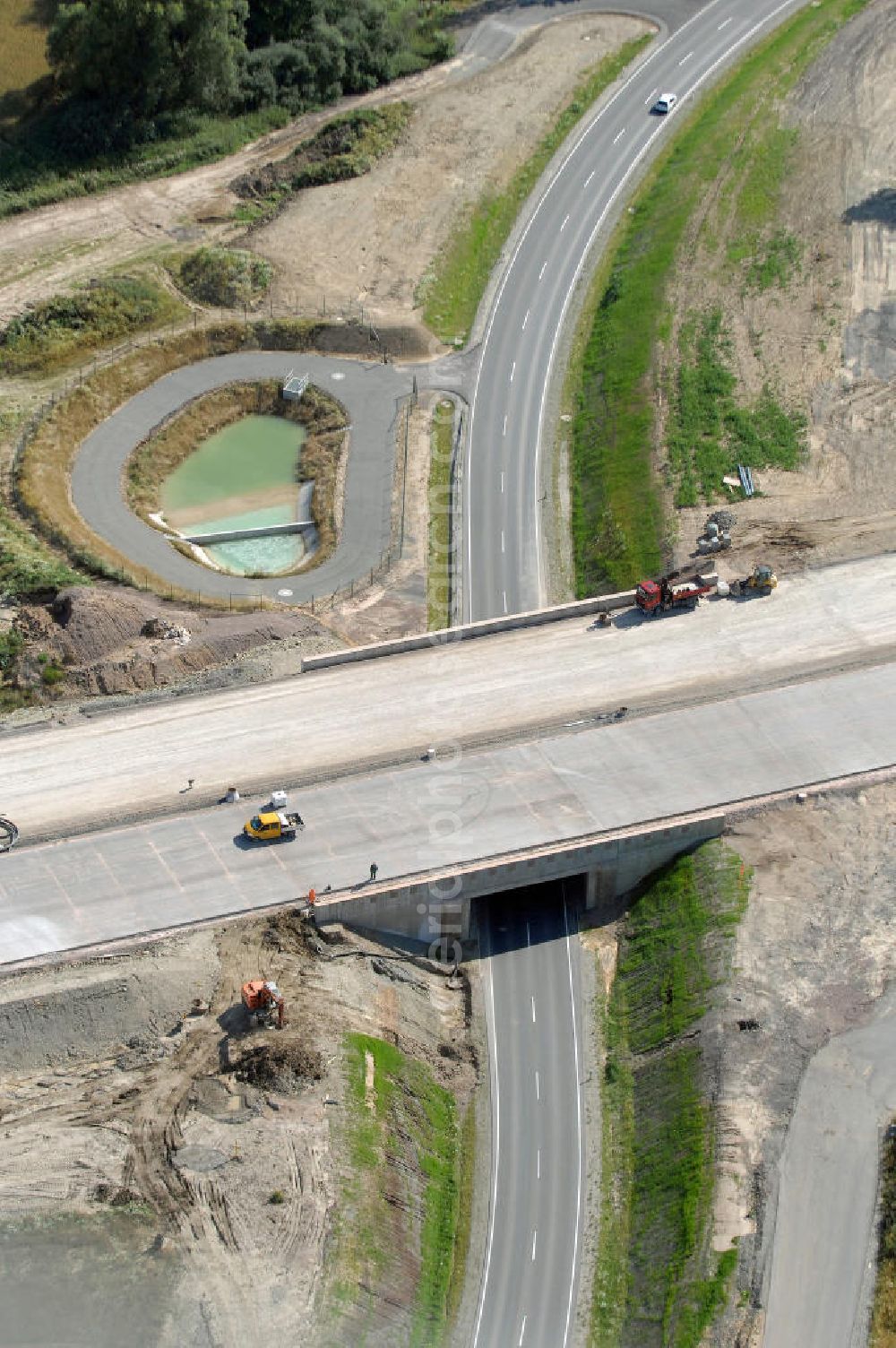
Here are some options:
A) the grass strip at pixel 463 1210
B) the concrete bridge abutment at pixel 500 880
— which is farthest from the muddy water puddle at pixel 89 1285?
the concrete bridge abutment at pixel 500 880

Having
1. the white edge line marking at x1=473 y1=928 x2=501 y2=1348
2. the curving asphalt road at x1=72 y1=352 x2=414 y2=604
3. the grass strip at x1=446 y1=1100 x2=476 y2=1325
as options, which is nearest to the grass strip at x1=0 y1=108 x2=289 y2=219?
the curving asphalt road at x1=72 y1=352 x2=414 y2=604

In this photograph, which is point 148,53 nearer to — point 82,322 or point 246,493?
point 82,322

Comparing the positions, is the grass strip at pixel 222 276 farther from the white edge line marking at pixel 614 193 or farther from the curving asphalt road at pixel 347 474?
the white edge line marking at pixel 614 193

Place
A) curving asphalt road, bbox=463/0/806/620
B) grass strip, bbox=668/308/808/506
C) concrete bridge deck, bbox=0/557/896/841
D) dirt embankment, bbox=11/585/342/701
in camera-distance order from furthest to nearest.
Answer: grass strip, bbox=668/308/808/506, curving asphalt road, bbox=463/0/806/620, dirt embankment, bbox=11/585/342/701, concrete bridge deck, bbox=0/557/896/841

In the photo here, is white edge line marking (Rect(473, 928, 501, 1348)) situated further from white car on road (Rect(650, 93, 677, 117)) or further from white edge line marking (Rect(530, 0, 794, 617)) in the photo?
white car on road (Rect(650, 93, 677, 117))

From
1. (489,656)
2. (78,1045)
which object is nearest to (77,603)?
(489,656)

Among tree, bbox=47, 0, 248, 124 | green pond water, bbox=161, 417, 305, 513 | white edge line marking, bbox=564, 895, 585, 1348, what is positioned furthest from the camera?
tree, bbox=47, 0, 248, 124
